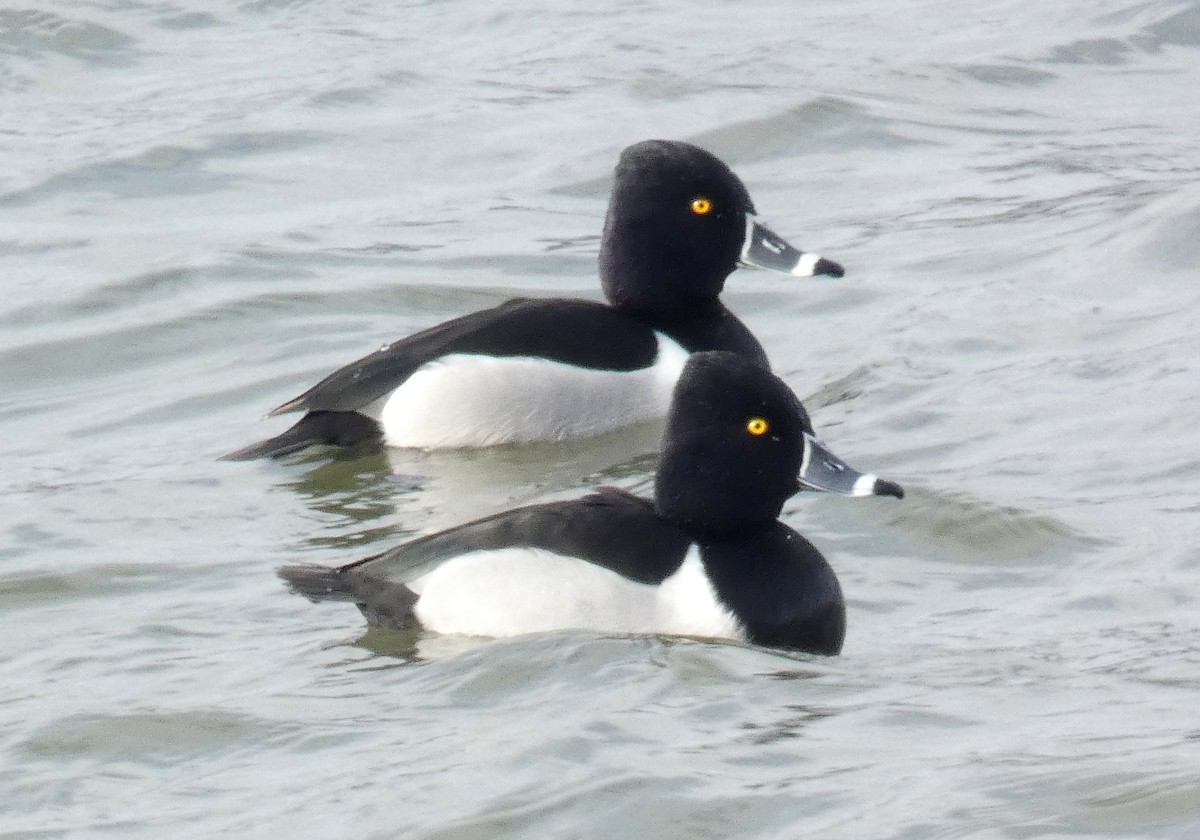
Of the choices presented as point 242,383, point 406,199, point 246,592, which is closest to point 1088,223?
point 406,199

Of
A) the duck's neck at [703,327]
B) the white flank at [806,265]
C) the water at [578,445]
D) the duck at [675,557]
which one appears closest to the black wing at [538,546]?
the duck at [675,557]

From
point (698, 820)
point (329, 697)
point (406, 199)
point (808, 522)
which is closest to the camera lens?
point (698, 820)

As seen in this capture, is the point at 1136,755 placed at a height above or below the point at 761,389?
below

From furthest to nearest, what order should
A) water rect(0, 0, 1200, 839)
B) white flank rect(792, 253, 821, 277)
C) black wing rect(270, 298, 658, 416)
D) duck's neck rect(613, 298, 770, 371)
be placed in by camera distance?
1. white flank rect(792, 253, 821, 277)
2. duck's neck rect(613, 298, 770, 371)
3. black wing rect(270, 298, 658, 416)
4. water rect(0, 0, 1200, 839)

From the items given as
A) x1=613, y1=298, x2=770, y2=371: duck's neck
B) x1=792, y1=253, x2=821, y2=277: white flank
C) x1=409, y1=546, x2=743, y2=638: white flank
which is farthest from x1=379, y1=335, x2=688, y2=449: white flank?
x1=409, y1=546, x2=743, y2=638: white flank

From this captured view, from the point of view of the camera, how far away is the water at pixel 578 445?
5066 millimetres

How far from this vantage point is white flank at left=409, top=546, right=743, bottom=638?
5.93m

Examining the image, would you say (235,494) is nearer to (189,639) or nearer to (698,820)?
(189,639)

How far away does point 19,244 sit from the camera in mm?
11703

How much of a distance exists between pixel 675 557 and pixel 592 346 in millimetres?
2672

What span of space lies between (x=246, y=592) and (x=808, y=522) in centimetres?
176

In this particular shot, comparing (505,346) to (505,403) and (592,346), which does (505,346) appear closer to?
(505,403)

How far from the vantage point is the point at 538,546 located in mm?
6004

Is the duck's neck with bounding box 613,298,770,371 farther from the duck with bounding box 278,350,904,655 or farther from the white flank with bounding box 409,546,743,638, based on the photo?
the white flank with bounding box 409,546,743,638
